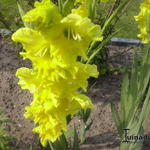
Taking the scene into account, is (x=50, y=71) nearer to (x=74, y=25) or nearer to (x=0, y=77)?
(x=74, y=25)

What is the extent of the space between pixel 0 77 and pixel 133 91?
124 cm

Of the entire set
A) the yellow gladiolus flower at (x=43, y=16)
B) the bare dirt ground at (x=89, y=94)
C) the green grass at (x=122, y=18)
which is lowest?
the bare dirt ground at (x=89, y=94)

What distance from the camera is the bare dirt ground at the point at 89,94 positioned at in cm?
192

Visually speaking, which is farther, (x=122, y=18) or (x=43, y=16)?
(x=122, y=18)

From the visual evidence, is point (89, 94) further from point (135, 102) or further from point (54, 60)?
point (54, 60)

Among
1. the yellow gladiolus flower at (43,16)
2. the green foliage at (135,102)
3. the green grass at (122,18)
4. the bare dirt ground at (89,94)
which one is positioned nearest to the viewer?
the yellow gladiolus flower at (43,16)

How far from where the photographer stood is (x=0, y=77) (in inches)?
96.0

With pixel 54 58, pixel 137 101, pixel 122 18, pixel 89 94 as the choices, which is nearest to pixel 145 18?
pixel 137 101

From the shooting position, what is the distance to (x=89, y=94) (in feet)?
7.63

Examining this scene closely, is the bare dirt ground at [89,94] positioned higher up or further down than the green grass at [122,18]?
further down

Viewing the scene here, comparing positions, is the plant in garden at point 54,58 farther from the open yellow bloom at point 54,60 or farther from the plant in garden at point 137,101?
the plant in garden at point 137,101

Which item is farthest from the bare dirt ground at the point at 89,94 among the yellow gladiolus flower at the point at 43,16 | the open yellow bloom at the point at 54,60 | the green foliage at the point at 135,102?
the yellow gladiolus flower at the point at 43,16

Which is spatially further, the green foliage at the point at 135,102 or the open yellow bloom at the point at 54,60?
the green foliage at the point at 135,102

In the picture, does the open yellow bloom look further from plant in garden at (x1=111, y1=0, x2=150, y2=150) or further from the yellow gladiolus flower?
plant in garden at (x1=111, y1=0, x2=150, y2=150)
